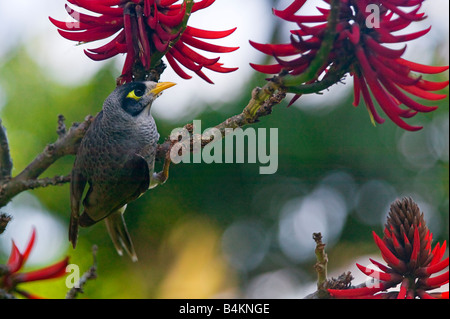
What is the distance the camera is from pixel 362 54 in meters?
0.42

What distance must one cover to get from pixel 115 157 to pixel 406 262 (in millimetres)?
415

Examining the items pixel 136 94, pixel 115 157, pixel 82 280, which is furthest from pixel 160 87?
pixel 82 280

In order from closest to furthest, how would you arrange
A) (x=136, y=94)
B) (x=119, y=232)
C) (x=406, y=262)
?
(x=406, y=262), (x=136, y=94), (x=119, y=232)

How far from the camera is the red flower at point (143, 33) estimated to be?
0.49 meters

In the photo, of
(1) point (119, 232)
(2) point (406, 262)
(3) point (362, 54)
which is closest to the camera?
(3) point (362, 54)

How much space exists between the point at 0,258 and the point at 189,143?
1.43 metres

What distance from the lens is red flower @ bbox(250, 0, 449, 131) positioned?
41cm

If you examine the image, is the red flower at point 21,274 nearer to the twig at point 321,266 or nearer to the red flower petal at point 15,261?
the red flower petal at point 15,261

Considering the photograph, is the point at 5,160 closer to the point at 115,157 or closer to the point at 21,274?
the point at 115,157

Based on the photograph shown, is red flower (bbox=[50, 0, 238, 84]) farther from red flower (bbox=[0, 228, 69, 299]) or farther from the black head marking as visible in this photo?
red flower (bbox=[0, 228, 69, 299])

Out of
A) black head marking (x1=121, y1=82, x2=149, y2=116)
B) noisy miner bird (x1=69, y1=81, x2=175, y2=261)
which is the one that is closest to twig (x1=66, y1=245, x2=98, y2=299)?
noisy miner bird (x1=69, y1=81, x2=175, y2=261)

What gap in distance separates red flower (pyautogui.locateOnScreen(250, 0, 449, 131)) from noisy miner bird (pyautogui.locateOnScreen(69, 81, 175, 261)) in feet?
0.79

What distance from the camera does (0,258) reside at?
1.71m

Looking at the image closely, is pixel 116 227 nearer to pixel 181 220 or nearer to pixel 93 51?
pixel 93 51
